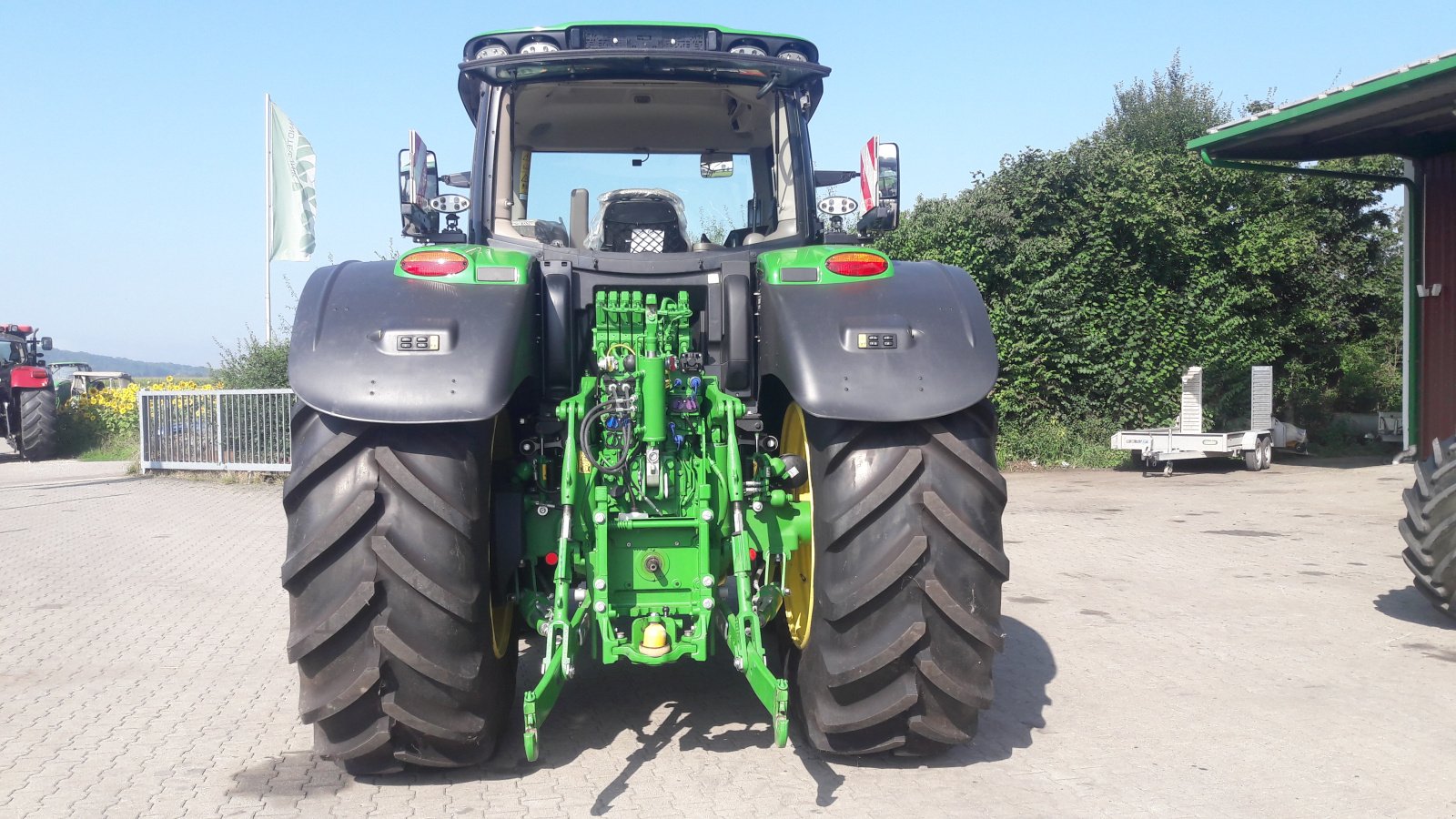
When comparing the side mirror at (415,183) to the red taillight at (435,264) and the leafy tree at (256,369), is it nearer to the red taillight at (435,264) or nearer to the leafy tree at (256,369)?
the red taillight at (435,264)

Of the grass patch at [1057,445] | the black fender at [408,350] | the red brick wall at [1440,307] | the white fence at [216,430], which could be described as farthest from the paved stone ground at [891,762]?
the grass patch at [1057,445]

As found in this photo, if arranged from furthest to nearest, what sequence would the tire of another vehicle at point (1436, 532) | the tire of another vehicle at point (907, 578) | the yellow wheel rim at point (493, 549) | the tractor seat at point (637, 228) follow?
the tire of another vehicle at point (1436, 532), the tractor seat at point (637, 228), the yellow wheel rim at point (493, 549), the tire of another vehicle at point (907, 578)

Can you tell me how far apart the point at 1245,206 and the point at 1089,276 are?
3.25 metres

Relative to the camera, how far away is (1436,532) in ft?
21.2

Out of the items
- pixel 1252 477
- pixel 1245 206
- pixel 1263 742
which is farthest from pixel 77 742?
pixel 1245 206

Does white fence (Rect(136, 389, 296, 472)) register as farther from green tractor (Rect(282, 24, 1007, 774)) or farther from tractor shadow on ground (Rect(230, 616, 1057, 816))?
green tractor (Rect(282, 24, 1007, 774))

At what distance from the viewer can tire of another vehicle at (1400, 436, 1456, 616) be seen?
6445mm

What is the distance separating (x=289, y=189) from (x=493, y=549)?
16.9m

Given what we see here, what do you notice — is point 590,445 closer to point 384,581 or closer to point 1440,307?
point 384,581

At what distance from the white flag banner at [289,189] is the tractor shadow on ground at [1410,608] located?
16.6 m

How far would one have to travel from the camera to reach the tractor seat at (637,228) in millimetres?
5102

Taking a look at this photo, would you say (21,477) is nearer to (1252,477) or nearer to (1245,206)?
(1252,477)

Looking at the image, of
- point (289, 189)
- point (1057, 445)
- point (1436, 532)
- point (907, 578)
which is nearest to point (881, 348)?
point (907, 578)

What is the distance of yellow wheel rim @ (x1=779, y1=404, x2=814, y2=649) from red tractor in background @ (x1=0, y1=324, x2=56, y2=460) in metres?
20.4
